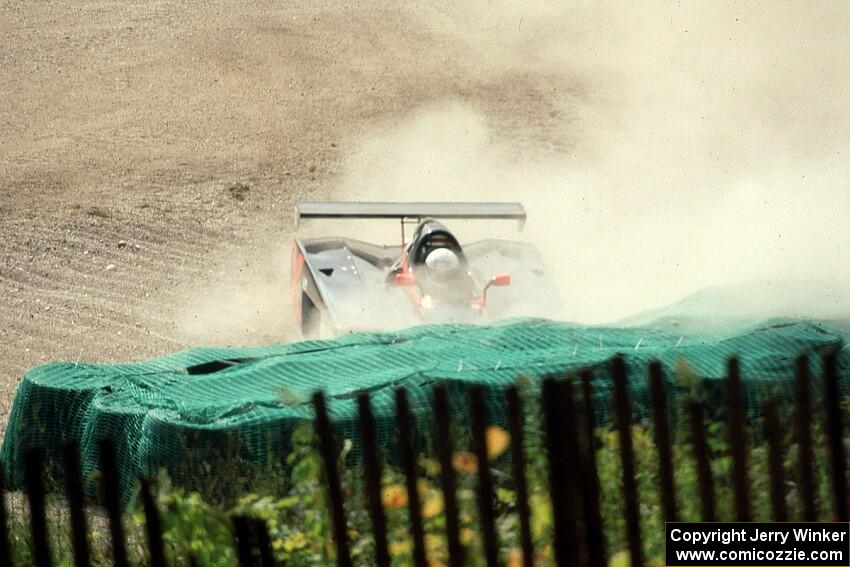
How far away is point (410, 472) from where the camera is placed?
4.91 meters

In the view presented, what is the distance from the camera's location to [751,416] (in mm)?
7906

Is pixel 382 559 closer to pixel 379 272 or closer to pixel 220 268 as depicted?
pixel 379 272

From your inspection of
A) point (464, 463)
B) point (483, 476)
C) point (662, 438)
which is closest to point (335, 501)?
point (483, 476)

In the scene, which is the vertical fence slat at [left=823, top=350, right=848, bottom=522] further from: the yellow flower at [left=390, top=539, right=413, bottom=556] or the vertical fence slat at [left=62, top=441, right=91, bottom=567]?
the vertical fence slat at [left=62, top=441, right=91, bottom=567]

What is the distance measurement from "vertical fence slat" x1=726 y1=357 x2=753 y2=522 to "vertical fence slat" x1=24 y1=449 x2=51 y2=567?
2.51 meters

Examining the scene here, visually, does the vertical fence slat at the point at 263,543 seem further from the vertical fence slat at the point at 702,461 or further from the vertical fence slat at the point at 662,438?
the vertical fence slat at the point at 702,461

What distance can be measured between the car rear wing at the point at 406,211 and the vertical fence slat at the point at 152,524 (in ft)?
26.7

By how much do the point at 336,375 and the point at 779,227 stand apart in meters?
10.1

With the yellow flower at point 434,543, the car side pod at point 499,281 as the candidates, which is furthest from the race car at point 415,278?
the yellow flower at point 434,543

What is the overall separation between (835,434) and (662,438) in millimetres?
738

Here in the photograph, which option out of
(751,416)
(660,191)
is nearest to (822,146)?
(660,191)

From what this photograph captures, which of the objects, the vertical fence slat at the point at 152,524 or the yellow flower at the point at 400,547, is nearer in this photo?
the vertical fence slat at the point at 152,524

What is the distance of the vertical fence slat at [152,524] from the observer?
4.94 metres

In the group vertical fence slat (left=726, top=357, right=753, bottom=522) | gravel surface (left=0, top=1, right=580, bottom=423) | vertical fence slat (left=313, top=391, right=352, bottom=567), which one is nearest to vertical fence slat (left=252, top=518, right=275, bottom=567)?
vertical fence slat (left=313, top=391, right=352, bottom=567)
